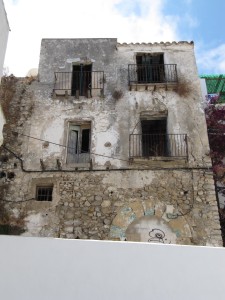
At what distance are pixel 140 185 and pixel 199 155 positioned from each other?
238cm

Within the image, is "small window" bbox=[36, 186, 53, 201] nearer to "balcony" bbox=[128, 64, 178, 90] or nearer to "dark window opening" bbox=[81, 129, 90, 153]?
"dark window opening" bbox=[81, 129, 90, 153]

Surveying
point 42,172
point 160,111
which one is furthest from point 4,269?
point 160,111

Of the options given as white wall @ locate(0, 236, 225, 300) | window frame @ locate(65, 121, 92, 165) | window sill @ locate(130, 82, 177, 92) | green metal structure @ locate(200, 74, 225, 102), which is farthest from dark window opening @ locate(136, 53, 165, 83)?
white wall @ locate(0, 236, 225, 300)

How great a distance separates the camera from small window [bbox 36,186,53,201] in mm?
11867

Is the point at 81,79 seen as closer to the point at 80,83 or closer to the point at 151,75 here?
the point at 80,83

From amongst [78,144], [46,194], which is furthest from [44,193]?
[78,144]

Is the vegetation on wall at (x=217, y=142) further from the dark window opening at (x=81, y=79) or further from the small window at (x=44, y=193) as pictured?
the small window at (x=44, y=193)

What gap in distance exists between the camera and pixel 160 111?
13.0 metres

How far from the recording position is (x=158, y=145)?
12773 millimetres

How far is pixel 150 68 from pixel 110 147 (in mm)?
4058

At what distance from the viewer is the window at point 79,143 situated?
12.4 meters

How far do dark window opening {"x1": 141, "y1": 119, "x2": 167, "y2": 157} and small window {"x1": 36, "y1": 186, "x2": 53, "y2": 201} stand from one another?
3.59 meters

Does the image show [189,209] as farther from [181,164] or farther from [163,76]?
[163,76]

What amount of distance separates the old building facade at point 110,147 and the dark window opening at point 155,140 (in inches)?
1.5
